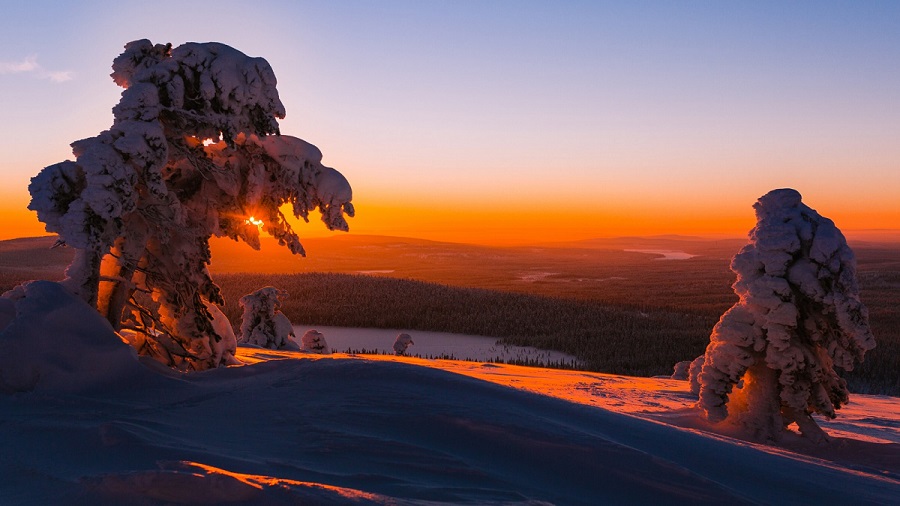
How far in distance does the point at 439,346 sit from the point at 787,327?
69.2ft

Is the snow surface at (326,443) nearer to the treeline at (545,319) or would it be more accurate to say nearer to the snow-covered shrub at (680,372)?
the snow-covered shrub at (680,372)

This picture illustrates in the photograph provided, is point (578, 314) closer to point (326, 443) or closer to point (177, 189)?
point (177, 189)

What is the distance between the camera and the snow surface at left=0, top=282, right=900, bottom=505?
158 inches

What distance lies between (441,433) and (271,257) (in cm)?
10469

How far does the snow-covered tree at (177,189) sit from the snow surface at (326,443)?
114 cm

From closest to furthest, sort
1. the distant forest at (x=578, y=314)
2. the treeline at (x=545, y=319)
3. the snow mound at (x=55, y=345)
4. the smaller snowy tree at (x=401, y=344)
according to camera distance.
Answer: the snow mound at (x=55, y=345) < the smaller snowy tree at (x=401, y=344) < the treeline at (x=545, y=319) < the distant forest at (x=578, y=314)

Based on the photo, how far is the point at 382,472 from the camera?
14.7 feet

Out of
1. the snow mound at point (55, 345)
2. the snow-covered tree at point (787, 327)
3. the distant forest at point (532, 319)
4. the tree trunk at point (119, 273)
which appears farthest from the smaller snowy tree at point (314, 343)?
the snow-covered tree at point (787, 327)

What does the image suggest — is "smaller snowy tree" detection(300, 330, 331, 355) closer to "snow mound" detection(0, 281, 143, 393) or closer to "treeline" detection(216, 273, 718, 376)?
"treeline" detection(216, 273, 718, 376)

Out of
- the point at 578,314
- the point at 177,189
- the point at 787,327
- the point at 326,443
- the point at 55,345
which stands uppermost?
the point at 177,189

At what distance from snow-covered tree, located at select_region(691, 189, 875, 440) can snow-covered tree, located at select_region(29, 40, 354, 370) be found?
6.48 meters

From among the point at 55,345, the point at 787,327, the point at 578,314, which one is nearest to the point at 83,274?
the point at 55,345

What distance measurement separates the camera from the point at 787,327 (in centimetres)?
920

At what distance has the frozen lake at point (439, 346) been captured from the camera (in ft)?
85.4
